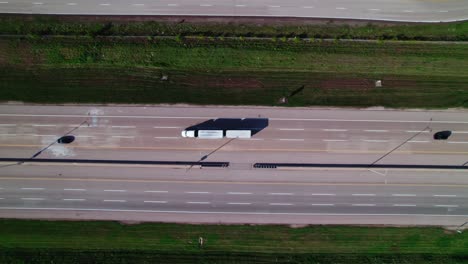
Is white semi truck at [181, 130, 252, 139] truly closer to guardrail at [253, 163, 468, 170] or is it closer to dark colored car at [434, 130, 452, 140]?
guardrail at [253, 163, 468, 170]

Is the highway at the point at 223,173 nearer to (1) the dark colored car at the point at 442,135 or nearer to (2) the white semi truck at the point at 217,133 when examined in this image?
(1) the dark colored car at the point at 442,135

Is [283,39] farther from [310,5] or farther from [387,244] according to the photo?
[387,244]

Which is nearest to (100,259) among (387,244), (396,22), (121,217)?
(121,217)

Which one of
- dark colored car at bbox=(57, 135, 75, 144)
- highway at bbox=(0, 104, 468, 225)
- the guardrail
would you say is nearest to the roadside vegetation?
highway at bbox=(0, 104, 468, 225)

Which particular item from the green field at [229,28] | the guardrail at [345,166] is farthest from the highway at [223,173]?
the green field at [229,28]

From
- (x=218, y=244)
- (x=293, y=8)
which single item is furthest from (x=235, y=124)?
(x=293, y=8)

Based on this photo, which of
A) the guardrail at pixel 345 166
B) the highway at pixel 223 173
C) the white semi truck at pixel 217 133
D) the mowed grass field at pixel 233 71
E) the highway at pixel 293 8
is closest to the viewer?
the white semi truck at pixel 217 133

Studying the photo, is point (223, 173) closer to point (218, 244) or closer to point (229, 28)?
point (218, 244)
